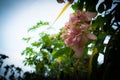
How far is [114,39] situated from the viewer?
73cm

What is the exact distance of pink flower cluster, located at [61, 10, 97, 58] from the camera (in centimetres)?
66

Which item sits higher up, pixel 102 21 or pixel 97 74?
pixel 102 21

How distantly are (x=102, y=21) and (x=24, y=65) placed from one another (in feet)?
13.0

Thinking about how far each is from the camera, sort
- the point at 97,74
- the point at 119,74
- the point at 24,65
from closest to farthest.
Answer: the point at 119,74
the point at 97,74
the point at 24,65

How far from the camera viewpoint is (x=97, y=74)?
2.43 ft

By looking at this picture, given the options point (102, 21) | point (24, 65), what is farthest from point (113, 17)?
point (24, 65)

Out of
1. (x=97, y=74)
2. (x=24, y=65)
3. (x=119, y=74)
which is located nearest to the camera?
(x=119, y=74)

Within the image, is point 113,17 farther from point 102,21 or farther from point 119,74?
point 119,74

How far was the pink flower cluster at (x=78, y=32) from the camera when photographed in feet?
2.16

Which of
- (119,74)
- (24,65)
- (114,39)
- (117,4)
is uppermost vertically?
(24,65)

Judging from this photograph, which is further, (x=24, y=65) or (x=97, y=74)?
(x=24, y=65)

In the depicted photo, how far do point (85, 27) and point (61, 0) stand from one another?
177 millimetres

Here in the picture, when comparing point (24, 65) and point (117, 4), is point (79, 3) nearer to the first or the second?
point (117, 4)

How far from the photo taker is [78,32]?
68 cm
